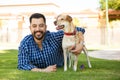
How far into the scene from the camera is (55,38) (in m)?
7.64

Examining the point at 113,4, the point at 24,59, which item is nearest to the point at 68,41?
the point at 24,59

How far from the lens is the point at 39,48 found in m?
7.42

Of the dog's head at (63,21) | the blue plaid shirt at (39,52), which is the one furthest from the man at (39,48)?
the dog's head at (63,21)

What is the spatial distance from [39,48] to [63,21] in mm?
776

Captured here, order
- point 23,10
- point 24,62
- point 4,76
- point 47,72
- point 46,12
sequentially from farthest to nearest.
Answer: point 23,10 < point 46,12 < point 24,62 < point 47,72 < point 4,76

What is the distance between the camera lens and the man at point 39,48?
7113mm

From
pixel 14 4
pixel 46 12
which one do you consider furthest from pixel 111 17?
pixel 14 4

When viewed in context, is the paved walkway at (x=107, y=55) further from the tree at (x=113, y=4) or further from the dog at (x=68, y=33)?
the tree at (x=113, y=4)

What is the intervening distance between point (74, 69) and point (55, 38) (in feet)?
2.56

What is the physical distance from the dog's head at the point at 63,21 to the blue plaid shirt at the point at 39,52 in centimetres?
52

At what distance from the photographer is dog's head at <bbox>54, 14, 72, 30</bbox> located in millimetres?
7023

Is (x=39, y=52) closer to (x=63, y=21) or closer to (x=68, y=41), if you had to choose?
(x=68, y=41)

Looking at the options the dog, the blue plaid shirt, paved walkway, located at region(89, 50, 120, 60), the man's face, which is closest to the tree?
paved walkway, located at region(89, 50, 120, 60)

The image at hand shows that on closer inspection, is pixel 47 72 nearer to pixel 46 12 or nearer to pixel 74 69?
pixel 74 69
